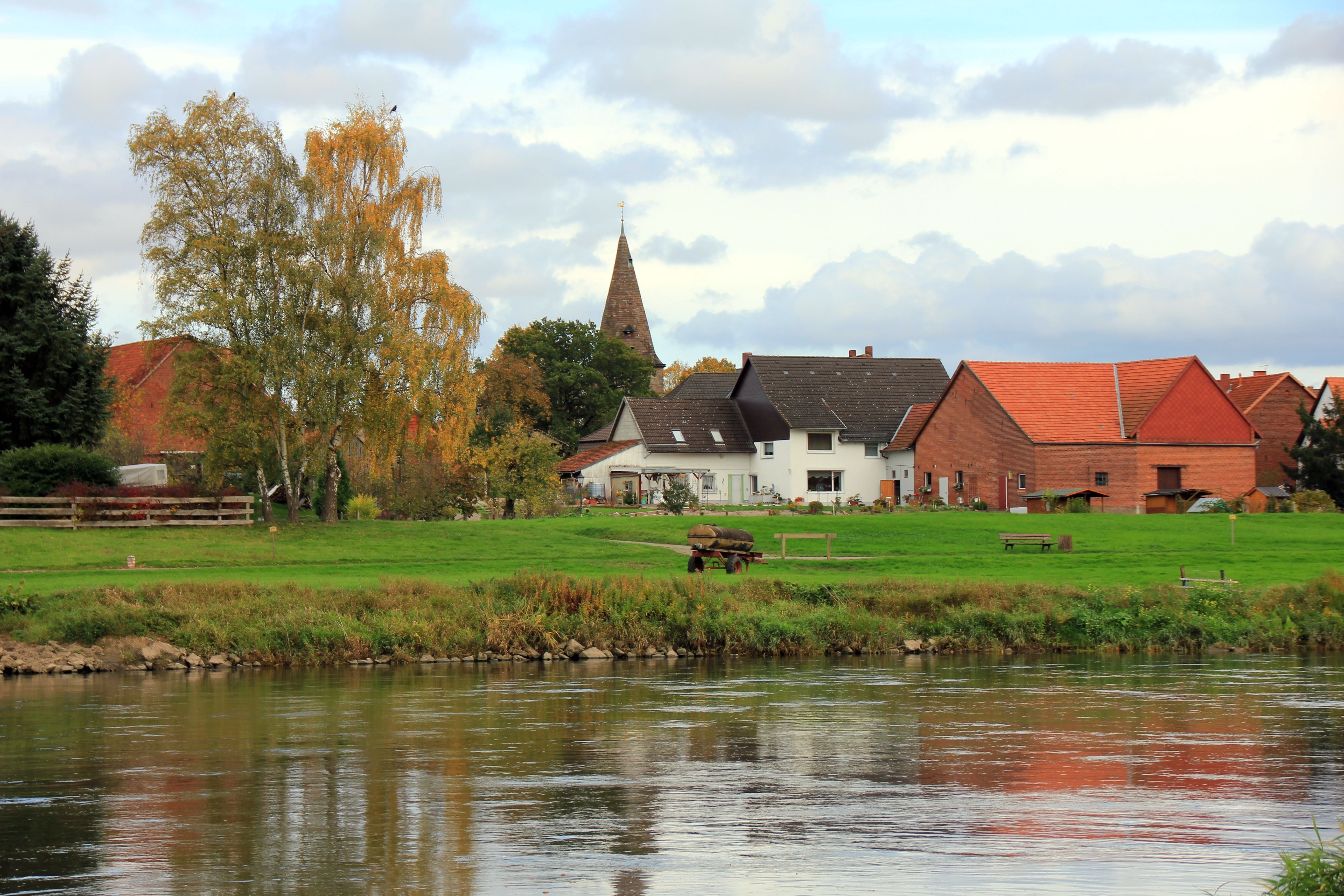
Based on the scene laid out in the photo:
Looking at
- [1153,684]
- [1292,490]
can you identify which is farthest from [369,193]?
[1292,490]

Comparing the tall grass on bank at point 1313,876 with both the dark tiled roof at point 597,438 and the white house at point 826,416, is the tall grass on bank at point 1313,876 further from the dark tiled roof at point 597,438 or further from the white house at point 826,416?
the dark tiled roof at point 597,438

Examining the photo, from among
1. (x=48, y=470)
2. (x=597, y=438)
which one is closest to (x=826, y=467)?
(x=597, y=438)

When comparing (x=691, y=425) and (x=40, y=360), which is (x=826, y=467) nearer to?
(x=691, y=425)

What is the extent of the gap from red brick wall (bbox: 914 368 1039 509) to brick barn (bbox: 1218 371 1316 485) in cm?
1823

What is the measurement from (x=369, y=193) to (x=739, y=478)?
37.6 meters

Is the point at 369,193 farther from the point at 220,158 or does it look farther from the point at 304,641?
the point at 304,641

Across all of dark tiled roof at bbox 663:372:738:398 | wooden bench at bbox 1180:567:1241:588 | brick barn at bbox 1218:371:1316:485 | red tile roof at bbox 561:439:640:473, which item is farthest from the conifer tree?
brick barn at bbox 1218:371:1316:485

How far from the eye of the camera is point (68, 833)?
11.5 m

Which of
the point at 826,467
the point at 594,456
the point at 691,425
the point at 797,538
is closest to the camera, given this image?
the point at 797,538

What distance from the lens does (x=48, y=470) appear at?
42000mm

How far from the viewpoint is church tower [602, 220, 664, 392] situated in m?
108

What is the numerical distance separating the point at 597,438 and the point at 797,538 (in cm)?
5310

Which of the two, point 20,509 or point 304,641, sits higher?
point 20,509

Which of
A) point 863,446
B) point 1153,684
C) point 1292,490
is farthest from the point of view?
point 863,446
